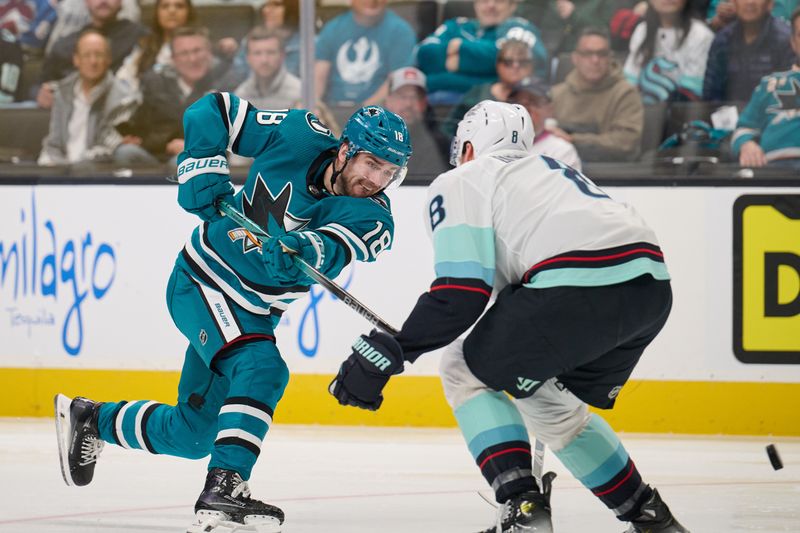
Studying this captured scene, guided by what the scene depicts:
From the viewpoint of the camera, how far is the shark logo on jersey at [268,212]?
2.96 meters

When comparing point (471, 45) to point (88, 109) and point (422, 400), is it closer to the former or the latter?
point (422, 400)

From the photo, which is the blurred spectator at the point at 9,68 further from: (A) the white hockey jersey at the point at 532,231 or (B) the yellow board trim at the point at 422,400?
(A) the white hockey jersey at the point at 532,231

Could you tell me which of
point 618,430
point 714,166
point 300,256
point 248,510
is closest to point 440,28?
point 714,166

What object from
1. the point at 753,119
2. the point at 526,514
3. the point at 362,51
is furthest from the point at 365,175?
the point at 753,119

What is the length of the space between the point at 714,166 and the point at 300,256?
2.36 m

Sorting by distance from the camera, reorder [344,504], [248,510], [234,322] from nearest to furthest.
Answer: [248,510]
[234,322]
[344,504]

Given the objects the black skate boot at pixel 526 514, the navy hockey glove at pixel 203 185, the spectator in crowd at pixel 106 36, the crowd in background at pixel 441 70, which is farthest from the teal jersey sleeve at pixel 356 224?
the spectator in crowd at pixel 106 36

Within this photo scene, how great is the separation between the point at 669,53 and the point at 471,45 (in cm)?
77

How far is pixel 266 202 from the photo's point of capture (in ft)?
9.89

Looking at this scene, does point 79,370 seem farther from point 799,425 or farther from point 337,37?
point 799,425

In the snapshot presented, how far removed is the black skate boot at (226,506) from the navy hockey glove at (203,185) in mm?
654

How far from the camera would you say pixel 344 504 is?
3.28m

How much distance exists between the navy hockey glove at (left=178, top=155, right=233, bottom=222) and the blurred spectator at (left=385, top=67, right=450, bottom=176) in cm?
188

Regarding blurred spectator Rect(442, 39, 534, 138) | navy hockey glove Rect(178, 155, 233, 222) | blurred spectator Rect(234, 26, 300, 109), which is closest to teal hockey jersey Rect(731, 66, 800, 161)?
blurred spectator Rect(442, 39, 534, 138)
